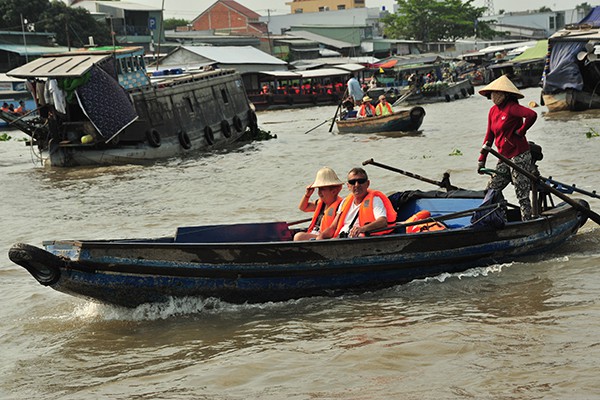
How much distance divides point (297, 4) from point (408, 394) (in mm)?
97485

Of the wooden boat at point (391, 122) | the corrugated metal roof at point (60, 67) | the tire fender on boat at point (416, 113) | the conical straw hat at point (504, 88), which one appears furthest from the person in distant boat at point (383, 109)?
the conical straw hat at point (504, 88)

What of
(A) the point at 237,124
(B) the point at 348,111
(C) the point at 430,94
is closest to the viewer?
(B) the point at 348,111

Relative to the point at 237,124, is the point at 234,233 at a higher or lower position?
higher

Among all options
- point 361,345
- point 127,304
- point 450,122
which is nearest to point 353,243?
point 361,345

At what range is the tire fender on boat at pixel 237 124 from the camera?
26.1m

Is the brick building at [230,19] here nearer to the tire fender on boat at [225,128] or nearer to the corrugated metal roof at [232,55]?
the corrugated metal roof at [232,55]

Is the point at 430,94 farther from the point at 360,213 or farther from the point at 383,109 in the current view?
the point at 360,213

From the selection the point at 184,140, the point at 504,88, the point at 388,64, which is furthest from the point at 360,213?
the point at 388,64

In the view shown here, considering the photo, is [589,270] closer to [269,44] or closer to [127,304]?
[127,304]

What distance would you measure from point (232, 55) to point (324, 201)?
39.2 m

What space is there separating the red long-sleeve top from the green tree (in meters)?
67.2

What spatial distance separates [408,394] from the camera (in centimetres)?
561

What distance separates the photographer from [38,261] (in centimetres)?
704

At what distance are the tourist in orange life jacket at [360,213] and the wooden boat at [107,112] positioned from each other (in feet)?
41.7
